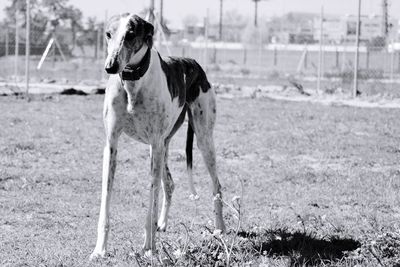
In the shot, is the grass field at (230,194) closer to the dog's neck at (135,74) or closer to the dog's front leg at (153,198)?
the dog's front leg at (153,198)

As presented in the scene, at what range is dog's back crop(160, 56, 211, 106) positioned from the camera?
5.09 metres

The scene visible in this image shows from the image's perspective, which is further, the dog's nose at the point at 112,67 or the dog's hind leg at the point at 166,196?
the dog's hind leg at the point at 166,196

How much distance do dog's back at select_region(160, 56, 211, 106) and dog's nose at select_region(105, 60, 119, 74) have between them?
0.83 m

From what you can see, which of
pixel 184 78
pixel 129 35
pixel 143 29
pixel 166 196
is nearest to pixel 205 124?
pixel 184 78

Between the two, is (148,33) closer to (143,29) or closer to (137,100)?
(143,29)

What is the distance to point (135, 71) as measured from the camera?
452 centimetres

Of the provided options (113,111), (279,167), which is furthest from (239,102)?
(113,111)

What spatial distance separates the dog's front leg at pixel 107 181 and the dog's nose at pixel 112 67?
0.55 m

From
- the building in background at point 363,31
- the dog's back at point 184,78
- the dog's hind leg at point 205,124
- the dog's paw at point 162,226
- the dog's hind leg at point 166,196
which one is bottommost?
the dog's paw at point 162,226

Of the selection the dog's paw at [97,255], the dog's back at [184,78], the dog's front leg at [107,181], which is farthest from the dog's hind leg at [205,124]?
the dog's paw at [97,255]

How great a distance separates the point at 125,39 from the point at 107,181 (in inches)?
40.6

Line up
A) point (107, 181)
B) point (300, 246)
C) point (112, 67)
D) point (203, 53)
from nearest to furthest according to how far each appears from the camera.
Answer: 1. point (112, 67)
2. point (107, 181)
3. point (300, 246)
4. point (203, 53)

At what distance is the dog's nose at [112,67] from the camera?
4129 millimetres

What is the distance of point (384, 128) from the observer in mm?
12125
